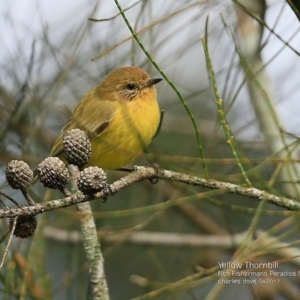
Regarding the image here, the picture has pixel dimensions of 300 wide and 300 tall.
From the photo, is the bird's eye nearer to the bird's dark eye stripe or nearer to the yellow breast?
the bird's dark eye stripe

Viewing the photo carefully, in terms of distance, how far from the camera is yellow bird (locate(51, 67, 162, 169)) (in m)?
3.22

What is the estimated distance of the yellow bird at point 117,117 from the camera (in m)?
3.22

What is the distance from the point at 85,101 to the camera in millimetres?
3715

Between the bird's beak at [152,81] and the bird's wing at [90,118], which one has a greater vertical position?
the bird's beak at [152,81]

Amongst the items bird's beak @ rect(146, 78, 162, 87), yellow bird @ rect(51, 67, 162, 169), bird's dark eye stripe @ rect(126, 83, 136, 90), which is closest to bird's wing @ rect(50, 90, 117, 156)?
yellow bird @ rect(51, 67, 162, 169)

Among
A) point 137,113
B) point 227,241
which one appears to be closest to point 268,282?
point 227,241

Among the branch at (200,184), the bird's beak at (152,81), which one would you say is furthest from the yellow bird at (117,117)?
the branch at (200,184)

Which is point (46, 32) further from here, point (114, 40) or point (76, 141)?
point (76, 141)

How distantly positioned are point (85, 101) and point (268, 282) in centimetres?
164

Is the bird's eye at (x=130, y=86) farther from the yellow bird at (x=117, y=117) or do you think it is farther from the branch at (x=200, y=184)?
the branch at (x=200, y=184)

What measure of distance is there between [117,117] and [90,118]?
17 centimetres

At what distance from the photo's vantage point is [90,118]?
3510 millimetres

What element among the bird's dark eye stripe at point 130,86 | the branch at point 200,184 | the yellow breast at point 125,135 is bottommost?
the branch at point 200,184

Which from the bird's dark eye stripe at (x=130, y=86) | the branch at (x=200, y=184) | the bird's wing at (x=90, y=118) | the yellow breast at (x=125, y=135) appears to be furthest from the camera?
the bird's dark eye stripe at (x=130, y=86)
